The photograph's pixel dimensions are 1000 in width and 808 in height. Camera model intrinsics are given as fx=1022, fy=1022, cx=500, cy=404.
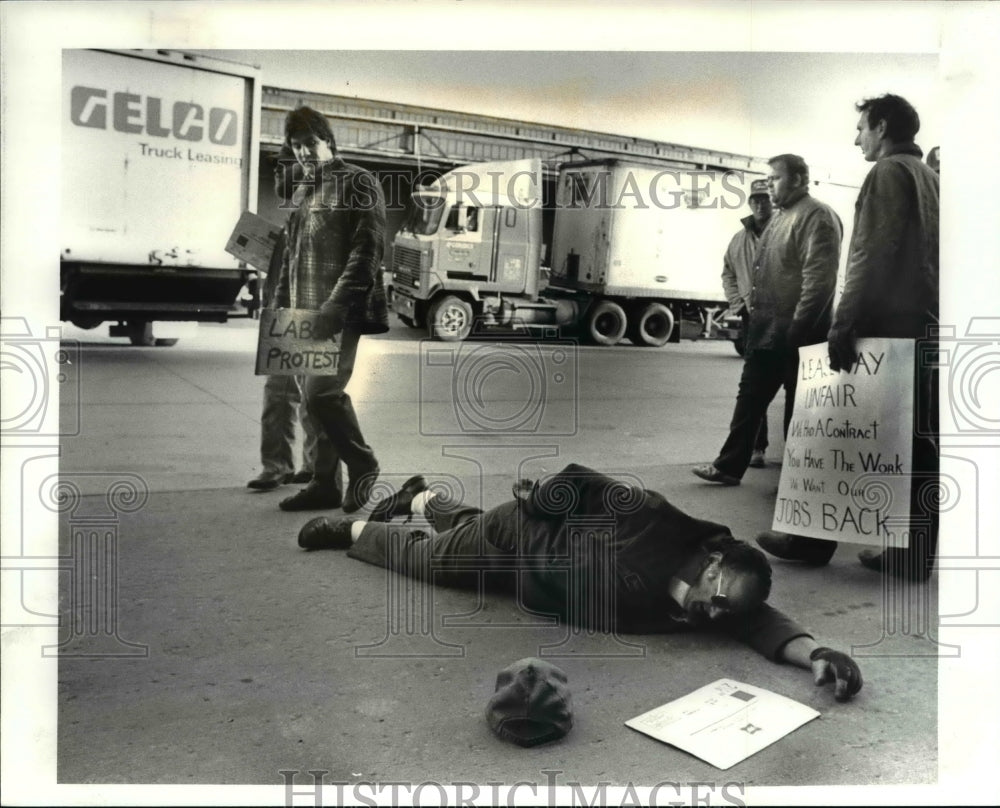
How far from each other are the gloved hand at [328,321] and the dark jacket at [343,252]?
0.02 metres

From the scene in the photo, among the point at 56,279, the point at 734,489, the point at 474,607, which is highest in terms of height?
the point at 56,279

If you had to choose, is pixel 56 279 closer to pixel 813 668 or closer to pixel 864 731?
pixel 813 668

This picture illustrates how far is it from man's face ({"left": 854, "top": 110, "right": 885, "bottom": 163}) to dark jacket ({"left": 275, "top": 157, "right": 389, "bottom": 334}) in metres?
1.80

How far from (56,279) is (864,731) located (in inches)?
130

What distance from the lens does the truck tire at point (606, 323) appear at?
390cm

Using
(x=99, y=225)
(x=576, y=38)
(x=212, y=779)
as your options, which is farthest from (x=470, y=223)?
(x=212, y=779)

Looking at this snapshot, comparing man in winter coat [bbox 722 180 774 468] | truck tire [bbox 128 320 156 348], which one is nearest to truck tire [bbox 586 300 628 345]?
man in winter coat [bbox 722 180 774 468]

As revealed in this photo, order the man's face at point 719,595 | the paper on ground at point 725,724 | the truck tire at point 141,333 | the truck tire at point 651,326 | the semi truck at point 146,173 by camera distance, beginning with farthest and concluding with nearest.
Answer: the truck tire at point 651,326, the truck tire at point 141,333, the semi truck at point 146,173, the man's face at point 719,595, the paper on ground at point 725,724

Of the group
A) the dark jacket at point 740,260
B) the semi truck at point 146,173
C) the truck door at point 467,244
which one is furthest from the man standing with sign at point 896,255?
the semi truck at point 146,173

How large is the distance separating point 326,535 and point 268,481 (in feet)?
1.01

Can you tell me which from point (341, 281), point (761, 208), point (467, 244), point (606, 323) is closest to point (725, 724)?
point (606, 323)

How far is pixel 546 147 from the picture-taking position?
3.83 metres

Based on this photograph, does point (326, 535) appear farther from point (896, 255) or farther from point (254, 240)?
point (896, 255)

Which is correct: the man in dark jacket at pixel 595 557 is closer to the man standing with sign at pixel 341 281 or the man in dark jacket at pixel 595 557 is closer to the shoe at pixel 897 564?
the man standing with sign at pixel 341 281
